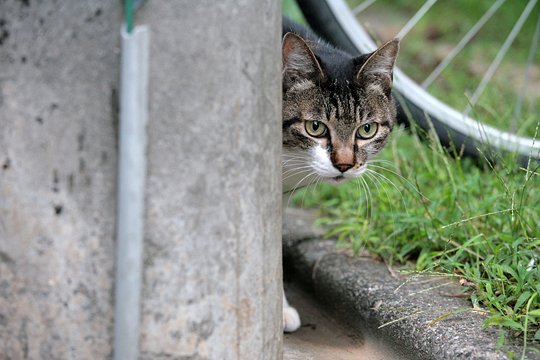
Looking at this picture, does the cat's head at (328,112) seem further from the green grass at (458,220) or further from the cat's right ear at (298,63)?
the green grass at (458,220)

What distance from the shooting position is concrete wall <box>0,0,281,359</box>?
47.8 inches

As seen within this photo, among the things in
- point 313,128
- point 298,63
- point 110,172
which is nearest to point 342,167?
point 313,128

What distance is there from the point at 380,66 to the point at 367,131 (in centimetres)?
19

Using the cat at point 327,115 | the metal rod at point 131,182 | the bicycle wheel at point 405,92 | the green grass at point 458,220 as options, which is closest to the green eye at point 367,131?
the cat at point 327,115

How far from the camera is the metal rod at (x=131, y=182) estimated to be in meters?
1.17

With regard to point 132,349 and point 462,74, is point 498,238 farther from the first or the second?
point 462,74

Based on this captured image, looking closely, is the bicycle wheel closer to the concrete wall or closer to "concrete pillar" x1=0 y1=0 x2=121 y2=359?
the concrete wall

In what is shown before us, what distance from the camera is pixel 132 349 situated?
1.23 metres

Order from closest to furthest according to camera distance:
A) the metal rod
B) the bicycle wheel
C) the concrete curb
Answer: the metal rod
the concrete curb
the bicycle wheel

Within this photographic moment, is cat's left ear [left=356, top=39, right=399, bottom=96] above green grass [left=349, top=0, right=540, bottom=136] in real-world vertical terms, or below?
below

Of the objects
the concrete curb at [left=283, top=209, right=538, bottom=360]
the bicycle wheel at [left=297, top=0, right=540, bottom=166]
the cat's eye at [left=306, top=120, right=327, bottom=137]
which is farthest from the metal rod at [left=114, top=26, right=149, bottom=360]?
the bicycle wheel at [left=297, top=0, right=540, bottom=166]

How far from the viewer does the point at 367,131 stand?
2.11 m

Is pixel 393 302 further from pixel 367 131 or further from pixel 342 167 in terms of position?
pixel 367 131

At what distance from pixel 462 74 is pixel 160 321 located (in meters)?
3.39
